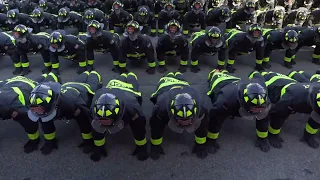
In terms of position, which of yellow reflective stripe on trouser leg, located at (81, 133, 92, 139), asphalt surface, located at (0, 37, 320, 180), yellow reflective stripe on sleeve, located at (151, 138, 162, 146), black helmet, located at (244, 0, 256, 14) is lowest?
asphalt surface, located at (0, 37, 320, 180)

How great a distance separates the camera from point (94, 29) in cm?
777

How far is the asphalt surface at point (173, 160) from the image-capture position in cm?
506

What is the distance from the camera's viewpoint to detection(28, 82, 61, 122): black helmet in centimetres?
461

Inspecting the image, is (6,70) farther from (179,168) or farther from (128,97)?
(179,168)

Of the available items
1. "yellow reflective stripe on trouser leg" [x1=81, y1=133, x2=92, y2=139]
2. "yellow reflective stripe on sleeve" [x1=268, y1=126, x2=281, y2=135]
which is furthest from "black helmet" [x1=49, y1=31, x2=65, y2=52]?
"yellow reflective stripe on sleeve" [x1=268, y1=126, x2=281, y2=135]

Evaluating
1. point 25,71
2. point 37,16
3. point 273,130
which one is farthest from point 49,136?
point 37,16

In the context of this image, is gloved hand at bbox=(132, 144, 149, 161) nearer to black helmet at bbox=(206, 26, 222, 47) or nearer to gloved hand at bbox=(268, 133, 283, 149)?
gloved hand at bbox=(268, 133, 283, 149)

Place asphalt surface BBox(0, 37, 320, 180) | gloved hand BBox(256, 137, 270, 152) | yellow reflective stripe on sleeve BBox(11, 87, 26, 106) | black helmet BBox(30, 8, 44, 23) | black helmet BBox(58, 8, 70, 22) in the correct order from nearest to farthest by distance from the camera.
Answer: asphalt surface BBox(0, 37, 320, 180)
yellow reflective stripe on sleeve BBox(11, 87, 26, 106)
gloved hand BBox(256, 137, 270, 152)
black helmet BBox(58, 8, 70, 22)
black helmet BBox(30, 8, 44, 23)

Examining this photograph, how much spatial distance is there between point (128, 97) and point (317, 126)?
3.52 meters

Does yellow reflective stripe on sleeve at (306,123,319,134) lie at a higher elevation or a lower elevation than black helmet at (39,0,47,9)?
lower

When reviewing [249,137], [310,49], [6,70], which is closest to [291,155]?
[249,137]

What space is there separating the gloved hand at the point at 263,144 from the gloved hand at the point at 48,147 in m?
3.90

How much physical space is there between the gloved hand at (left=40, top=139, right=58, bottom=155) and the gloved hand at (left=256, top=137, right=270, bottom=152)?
390 cm

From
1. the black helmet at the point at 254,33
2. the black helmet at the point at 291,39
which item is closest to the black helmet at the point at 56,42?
the black helmet at the point at 254,33
